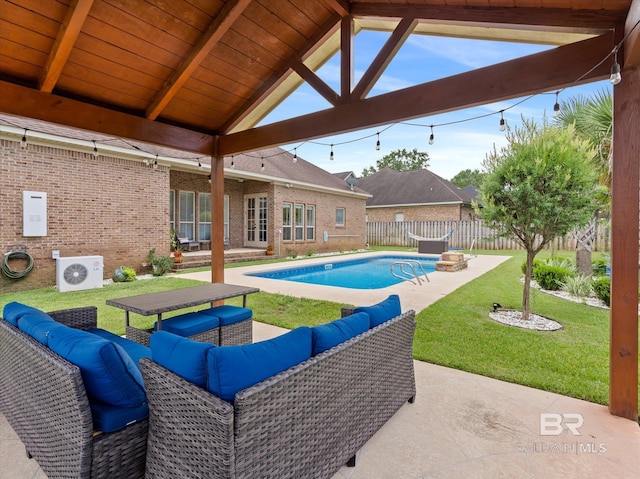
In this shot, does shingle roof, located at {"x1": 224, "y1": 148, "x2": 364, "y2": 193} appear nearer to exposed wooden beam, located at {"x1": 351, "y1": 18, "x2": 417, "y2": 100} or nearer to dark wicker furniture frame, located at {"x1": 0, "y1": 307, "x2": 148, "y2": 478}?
exposed wooden beam, located at {"x1": 351, "y1": 18, "x2": 417, "y2": 100}

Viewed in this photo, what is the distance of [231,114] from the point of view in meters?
4.98

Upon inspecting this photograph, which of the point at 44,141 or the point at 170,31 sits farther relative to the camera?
the point at 44,141

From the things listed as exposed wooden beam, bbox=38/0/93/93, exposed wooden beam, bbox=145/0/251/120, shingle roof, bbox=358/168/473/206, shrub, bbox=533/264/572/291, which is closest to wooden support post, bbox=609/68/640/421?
exposed wooden beam, bbox=145/0/251/120

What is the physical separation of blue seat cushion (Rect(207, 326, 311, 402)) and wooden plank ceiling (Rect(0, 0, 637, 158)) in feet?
9.18

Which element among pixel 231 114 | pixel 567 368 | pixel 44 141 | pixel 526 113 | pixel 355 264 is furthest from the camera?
pixel 355 264

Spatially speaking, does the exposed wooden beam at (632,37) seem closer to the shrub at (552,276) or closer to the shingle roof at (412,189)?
the shrub at (552,276)

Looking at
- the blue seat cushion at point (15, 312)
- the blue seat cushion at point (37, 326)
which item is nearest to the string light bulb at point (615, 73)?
the blue seat cushion at point (37, 326)

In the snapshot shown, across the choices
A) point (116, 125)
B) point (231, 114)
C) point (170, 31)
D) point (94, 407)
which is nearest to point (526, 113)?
point (231, 114)

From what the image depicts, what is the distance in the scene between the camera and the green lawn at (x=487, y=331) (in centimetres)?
333

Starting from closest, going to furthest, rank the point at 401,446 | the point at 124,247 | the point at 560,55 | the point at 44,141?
the point at 401,446 → the point at 560,55 → the point at 44,141 → the point at 124,247

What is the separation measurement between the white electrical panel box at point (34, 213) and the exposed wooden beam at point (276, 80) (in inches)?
203

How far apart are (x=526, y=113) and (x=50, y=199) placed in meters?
9.72

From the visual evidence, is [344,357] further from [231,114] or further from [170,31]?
[231,114]

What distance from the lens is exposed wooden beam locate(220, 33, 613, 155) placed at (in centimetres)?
269
